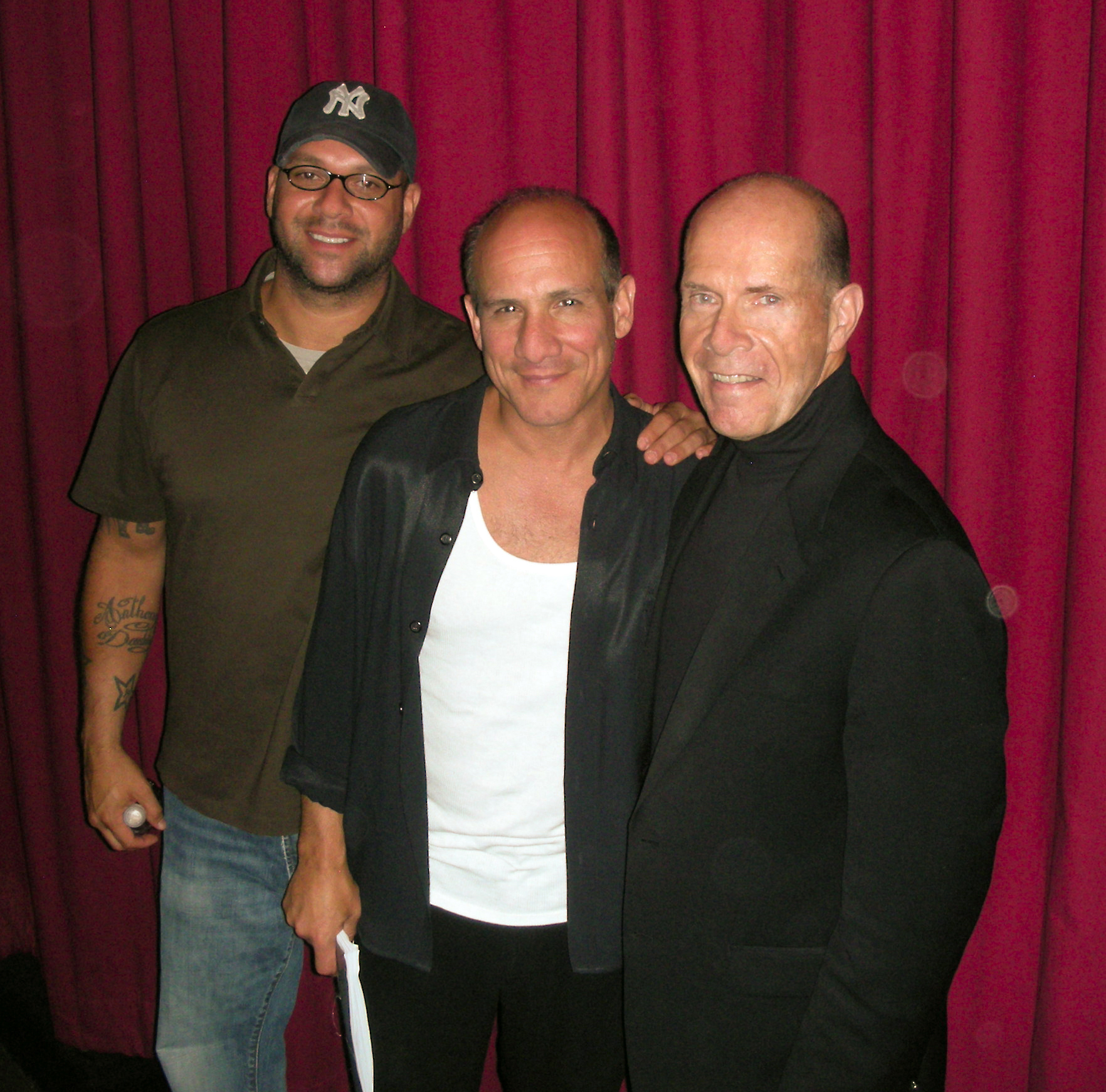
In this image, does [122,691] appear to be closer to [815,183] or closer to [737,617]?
[737,617]

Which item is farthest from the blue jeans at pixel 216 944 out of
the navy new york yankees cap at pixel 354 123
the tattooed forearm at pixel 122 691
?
the navy new york yankees cap at pixel 354 123

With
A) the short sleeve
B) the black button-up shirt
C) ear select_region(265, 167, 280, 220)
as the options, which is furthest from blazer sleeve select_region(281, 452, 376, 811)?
ear select_region(265, 167, 280, 220)

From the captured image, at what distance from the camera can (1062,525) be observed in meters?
1.69

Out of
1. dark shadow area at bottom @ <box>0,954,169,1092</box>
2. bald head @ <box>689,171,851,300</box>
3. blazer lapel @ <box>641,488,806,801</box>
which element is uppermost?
bald head @ <box>689,171,851,300</box>

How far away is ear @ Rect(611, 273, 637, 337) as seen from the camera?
5.12ft

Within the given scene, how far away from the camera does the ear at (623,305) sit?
5.12 feet

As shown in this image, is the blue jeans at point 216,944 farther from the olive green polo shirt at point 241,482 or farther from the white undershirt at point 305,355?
the white undershirt at point 305,355

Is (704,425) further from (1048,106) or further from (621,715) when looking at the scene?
(1048,106)

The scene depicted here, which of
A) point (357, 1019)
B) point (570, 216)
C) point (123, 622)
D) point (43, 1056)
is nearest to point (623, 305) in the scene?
point (570, 216)

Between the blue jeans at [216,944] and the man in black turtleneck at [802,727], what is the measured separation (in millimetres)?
825

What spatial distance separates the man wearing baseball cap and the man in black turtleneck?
14.5 inches

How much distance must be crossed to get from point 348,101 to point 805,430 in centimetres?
110

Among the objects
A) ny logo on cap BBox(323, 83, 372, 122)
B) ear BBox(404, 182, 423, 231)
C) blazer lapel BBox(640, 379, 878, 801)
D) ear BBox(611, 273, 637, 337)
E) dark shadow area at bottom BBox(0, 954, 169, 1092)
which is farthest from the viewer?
dark shadow area at bottom BBox(0, 954, 169, 1092)

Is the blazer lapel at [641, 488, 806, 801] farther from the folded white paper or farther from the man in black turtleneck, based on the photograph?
the folded white paper
